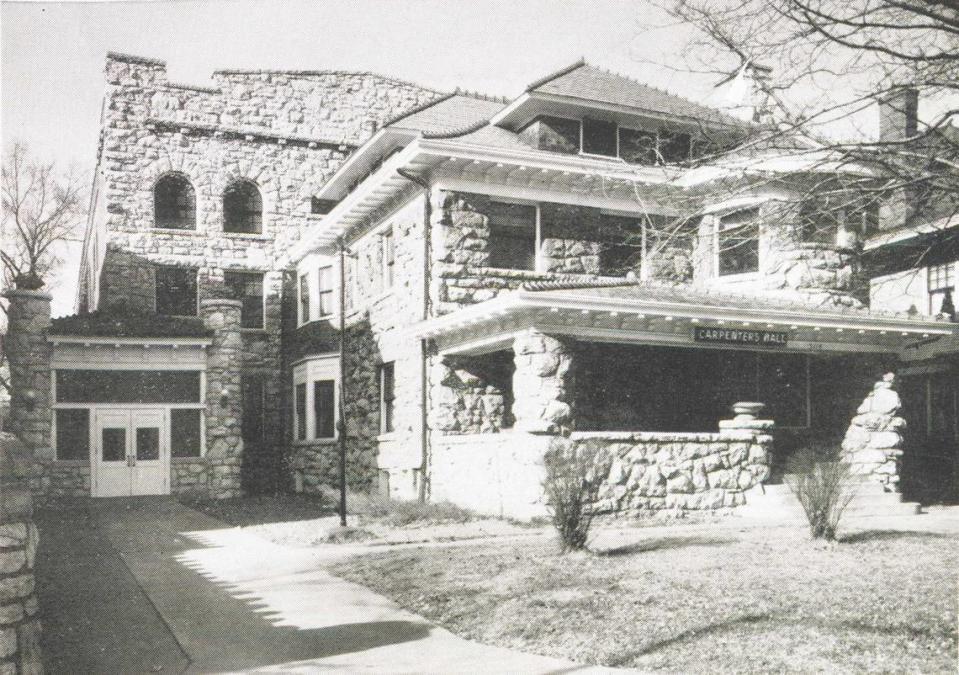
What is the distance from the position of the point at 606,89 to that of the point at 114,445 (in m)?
13.0

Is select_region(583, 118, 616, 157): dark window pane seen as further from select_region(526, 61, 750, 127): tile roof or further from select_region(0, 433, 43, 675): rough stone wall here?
select_region(0, 433, 43, 675): rough stone wall

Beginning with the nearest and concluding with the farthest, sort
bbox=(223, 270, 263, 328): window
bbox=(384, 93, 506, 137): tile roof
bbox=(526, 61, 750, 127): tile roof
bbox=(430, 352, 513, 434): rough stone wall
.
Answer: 1. bbox=(430, 352, 513, 434): rough stone wall
2. bbox=(526, 61, 750, 127): tile roof
3. bbox=(384, 93, 506, 137): tile roof
4. bbox=(223, 270, 263, 328): window

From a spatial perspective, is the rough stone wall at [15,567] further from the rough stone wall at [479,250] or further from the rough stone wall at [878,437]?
the rough stone wall at [878,437]

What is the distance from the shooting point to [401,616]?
6.89 metres

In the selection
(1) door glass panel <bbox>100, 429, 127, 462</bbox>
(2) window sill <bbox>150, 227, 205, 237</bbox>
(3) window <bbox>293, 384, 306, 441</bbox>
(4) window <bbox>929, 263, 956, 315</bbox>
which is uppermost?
(2) window sill <bbox>150, 227, 205, 237</bbox>

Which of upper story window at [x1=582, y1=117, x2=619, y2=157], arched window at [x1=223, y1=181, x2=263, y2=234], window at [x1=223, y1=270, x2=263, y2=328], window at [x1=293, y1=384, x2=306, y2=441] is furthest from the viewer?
arched window at [x1=223, y1=181, x2=263, y2=234]

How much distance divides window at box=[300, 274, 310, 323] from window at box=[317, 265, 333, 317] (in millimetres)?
969

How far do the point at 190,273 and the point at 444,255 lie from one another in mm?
11363

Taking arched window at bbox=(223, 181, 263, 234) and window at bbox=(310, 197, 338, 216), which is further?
window at bbox=(310, 197, 338, 216)

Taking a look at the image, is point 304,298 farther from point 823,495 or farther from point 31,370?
point 823,495

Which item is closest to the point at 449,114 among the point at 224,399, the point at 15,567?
the point at 224,399

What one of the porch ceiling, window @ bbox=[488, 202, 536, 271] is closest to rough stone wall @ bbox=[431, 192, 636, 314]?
window @ bbox=[488, 202, 536, 271]

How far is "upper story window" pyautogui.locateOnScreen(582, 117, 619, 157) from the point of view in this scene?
16.5 metres

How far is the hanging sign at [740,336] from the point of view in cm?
1337
